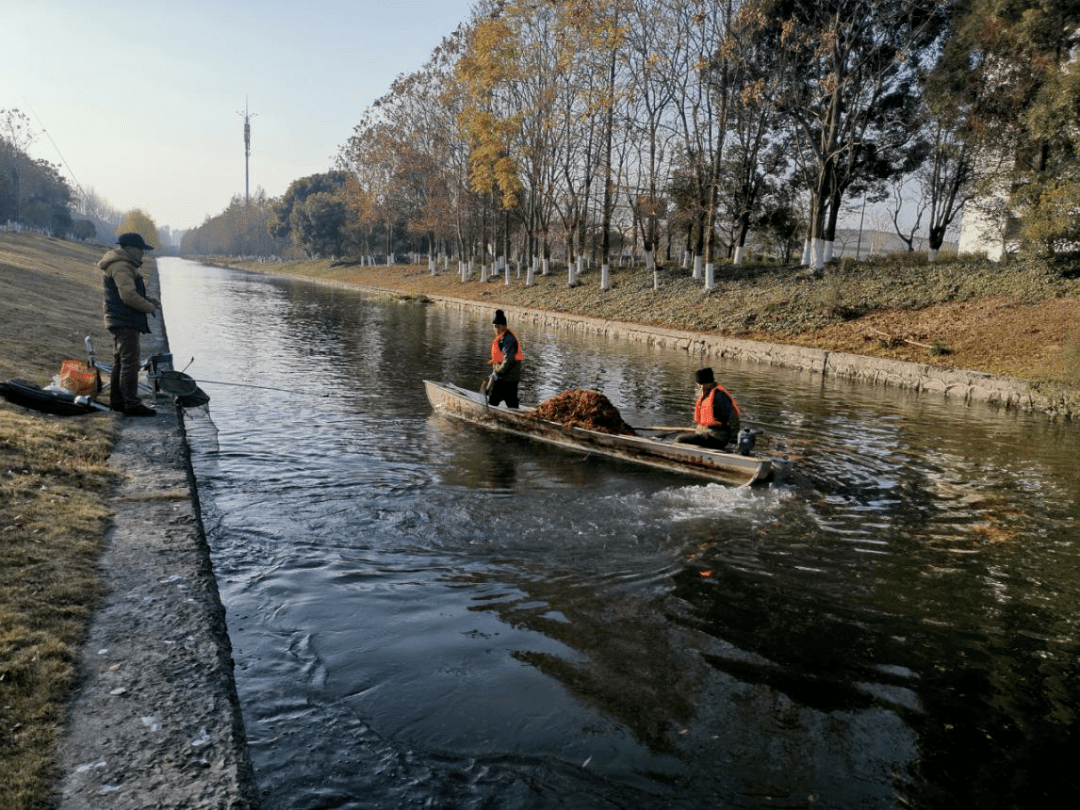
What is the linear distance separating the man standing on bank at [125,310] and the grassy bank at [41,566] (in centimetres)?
58

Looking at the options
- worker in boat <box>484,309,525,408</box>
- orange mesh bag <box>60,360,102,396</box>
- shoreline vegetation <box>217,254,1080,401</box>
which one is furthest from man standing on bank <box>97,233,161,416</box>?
shoreline vegetation <box>217,254,1080,401</box>

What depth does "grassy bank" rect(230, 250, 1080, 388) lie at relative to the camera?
19.4 metres

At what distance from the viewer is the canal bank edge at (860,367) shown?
16.3m

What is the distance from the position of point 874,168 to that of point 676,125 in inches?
401

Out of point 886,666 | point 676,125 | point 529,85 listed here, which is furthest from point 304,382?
point 529,85

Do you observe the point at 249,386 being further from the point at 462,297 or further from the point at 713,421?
the point at 462,297

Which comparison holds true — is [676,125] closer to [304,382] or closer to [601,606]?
[304,382]

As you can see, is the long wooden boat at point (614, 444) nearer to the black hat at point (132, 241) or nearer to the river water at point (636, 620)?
the river water at point (636, 620)

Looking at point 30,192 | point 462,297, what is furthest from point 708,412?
point 30,192

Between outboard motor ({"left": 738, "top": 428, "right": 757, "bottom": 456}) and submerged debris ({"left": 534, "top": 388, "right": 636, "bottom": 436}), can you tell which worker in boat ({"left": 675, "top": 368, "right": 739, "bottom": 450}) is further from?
submerged debris ({"left": 534, "top": 388, "right": 636, "bottom": 436})

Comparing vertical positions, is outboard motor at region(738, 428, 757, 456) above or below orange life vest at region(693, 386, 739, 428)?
below

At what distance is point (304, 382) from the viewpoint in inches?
645

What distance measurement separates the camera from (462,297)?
4531 cm

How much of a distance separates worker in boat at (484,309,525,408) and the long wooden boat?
0.35 m
